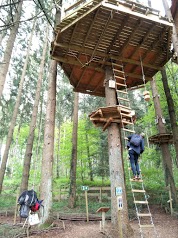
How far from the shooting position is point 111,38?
6812 mm

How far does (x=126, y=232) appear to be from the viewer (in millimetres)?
5680

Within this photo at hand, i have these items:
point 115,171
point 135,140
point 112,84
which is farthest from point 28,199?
Answer: point 112,84

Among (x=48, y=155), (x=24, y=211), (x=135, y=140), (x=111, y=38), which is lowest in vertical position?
(x=24, y=211)

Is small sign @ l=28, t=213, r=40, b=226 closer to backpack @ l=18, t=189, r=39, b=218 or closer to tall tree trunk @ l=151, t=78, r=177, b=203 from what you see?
backpack @ l=18, t=189, r=39, b=218

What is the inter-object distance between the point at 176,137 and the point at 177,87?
5475 millimetres

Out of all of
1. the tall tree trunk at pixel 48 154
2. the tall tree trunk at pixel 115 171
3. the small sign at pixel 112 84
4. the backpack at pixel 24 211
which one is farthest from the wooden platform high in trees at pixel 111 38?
the backpack at pixel 24 211

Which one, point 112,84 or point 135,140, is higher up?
point 112,84

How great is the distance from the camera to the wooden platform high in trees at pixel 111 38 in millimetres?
5836

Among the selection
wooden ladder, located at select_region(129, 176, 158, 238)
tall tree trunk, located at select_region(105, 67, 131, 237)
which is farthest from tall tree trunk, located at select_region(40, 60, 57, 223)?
wooden ladder, located at select_region(129, 176, 158, 238)

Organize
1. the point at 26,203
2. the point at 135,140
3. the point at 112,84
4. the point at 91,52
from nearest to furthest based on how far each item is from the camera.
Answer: the point at 26,203 < the point at 135,140 < the point at 91,52 < the point at 112,84

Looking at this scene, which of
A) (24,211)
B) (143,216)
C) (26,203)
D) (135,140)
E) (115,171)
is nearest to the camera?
(24,211)

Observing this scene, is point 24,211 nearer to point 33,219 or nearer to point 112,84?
point 33,219

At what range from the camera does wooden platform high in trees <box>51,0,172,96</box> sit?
19.1ft

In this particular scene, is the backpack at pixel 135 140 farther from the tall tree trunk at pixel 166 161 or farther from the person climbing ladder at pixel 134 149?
the tall tree trunk at pixel 166 161
